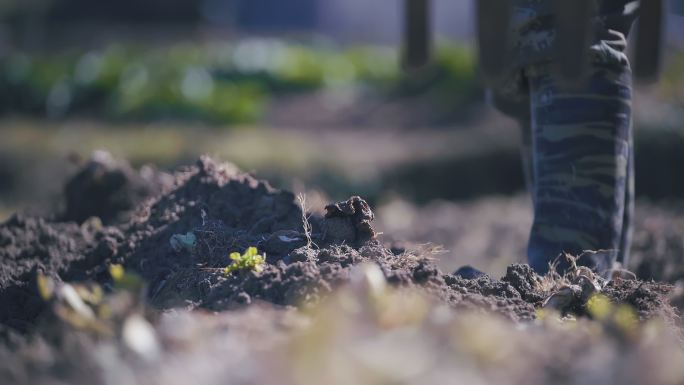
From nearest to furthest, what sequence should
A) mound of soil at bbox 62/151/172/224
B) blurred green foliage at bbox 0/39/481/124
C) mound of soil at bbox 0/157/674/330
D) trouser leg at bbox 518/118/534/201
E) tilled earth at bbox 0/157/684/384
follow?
tilled earth at bbox 0/157/684/384 → mound of soil at bbox 0/157/674/330 → trouser leg at bbox 518/118/534/201 → mound of soil at bbox 62/151/172/224 → blurred green foliage at bbox 0/39/481/124

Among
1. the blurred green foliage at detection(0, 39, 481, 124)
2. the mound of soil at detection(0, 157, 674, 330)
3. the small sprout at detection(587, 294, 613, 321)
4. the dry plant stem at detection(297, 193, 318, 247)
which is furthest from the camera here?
the blurred green foliage at detection(0, 39, 481, 124)

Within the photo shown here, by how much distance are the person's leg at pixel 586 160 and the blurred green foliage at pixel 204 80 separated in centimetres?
713

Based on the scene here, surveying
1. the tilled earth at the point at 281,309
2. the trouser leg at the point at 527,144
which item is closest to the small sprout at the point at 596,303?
the tilled earth at the point at 281,309

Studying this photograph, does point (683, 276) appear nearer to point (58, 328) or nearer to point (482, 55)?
point (482, 55)

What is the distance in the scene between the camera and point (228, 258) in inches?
121

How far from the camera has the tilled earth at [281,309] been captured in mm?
1901

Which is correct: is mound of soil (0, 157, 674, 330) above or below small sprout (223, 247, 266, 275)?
below

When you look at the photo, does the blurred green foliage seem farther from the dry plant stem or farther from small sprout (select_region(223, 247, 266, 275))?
small sprout (select_region(223, 247, 266, 275))

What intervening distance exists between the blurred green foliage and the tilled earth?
6.62 m

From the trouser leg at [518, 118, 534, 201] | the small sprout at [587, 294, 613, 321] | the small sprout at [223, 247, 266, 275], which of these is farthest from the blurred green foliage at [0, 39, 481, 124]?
the small sprout at [587, 294, 613, 321]

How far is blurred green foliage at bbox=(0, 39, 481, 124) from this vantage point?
1062cm

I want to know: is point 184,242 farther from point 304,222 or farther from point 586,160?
point 586,160

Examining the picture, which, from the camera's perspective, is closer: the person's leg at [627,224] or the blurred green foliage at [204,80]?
the person's leg at [627,224]

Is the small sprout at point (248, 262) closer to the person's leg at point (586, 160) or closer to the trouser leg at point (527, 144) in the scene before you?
the person's leg at point (586, 160)
